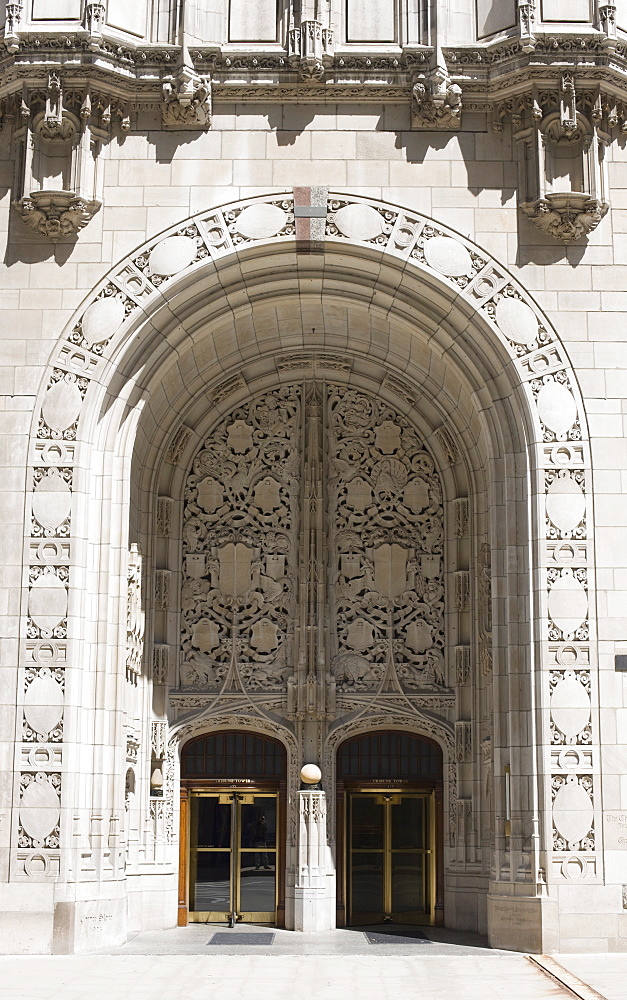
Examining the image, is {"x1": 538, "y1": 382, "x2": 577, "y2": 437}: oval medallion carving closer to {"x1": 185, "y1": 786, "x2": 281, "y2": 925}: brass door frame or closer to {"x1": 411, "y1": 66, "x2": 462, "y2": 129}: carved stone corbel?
{"x1": 411, "y1": 66, "x2": 462, "y2": 129}: carved stone corbel

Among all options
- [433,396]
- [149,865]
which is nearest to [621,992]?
[149,865]

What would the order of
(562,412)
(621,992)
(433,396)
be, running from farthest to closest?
(433,396) → (562,412) → (621,992)

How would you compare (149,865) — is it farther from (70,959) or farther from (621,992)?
(621,992)

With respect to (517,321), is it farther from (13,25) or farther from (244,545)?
(13,25)

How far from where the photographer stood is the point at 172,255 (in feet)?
50.1

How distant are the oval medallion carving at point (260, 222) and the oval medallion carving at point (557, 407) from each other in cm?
375

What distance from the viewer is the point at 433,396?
56.6ft

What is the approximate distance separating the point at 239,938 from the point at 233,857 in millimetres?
1468

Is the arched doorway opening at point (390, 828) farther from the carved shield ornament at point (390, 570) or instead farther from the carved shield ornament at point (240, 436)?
the carved shield ornament at point (240, 436)

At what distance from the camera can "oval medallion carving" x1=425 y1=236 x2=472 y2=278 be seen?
601 inches

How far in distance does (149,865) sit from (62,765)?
9.24 feet

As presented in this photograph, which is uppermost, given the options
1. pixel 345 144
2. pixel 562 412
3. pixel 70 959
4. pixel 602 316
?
pixel 345 144

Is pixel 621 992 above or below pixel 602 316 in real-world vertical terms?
below

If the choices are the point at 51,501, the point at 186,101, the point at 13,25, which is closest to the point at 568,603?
the point at 51,501
